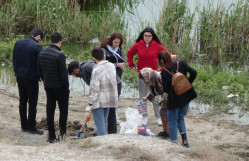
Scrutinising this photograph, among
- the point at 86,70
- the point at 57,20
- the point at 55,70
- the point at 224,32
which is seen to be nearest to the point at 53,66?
the point at 55,70

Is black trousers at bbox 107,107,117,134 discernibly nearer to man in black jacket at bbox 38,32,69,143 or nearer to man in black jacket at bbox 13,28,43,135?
man in black jacket at bbox 38,32,69,143

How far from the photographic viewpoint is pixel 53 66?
642 centimetres

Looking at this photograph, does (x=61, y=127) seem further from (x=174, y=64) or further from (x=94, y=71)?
(x=174, y=64)

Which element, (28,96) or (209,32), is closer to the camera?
(28,96)

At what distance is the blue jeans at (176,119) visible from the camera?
6336 millimetres

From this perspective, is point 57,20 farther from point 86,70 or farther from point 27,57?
point 86,70

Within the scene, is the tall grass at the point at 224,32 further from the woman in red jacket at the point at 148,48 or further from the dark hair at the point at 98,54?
the dark hair at the point at 98,54

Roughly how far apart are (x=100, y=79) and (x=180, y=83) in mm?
1009

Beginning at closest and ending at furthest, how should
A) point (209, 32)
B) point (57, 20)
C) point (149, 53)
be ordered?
point (149, 53), point (209, 32), point (57, 20)

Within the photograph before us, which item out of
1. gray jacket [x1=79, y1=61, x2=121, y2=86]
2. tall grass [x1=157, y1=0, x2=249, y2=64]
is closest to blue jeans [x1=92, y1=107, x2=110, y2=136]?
gray jacket [x1=79, y1=61, x2=121, y2=86]

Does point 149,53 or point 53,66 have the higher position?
point 149,53

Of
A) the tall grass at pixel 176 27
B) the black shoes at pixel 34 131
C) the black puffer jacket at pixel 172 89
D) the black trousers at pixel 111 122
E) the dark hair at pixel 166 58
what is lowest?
the black shoes at pixel 34 131

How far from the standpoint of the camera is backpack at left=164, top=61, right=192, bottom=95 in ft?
19.9

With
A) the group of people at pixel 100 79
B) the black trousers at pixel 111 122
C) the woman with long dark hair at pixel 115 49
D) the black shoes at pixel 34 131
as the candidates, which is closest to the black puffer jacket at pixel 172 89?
the group of people at pixel 100 79
